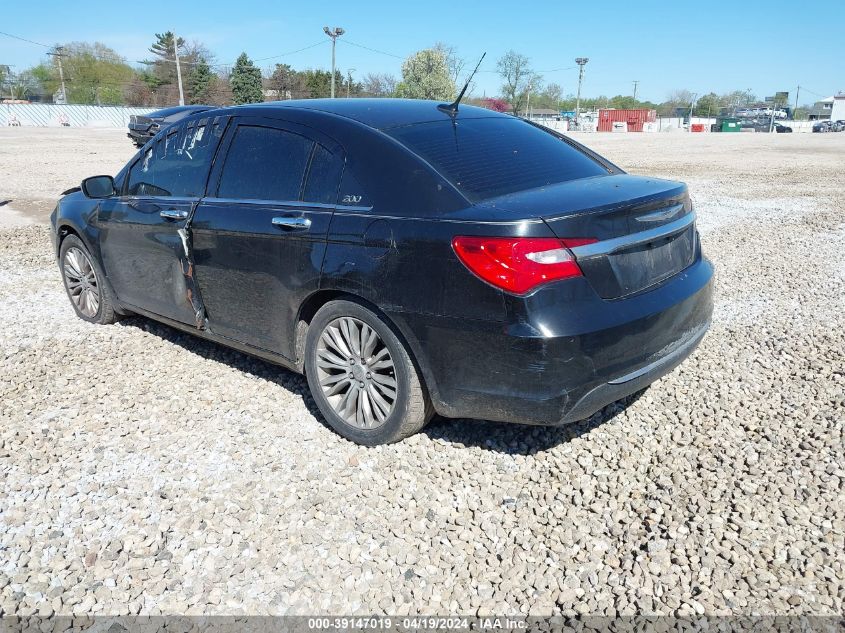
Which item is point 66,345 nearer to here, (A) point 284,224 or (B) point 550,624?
(A) point 284,224

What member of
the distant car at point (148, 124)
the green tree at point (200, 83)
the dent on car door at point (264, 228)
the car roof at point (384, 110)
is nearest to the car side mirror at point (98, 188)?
the dent on car door at point (264, 228)

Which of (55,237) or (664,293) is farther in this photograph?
(55,237)

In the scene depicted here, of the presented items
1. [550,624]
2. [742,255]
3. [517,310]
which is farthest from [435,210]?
[742,255]

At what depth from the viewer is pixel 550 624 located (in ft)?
7.71

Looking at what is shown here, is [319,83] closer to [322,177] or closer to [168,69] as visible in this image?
[168,69]

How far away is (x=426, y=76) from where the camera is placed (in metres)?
86.5

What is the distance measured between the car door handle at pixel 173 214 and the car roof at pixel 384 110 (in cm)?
80

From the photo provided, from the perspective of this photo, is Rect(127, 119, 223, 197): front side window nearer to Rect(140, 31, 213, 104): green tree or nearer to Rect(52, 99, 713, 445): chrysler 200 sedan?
Rect(52, 99, 713, 445): chrysler 200 sedan

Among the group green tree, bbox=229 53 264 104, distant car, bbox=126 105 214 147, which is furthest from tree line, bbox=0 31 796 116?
distant car, bbox=126 105 214 147

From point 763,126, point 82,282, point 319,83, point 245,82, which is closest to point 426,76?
point 319,83

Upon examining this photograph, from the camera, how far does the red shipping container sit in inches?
2894

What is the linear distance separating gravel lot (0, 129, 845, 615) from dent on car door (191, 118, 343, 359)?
56 cm

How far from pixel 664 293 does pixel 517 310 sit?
85 cm

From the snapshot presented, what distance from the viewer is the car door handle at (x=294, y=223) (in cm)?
343
